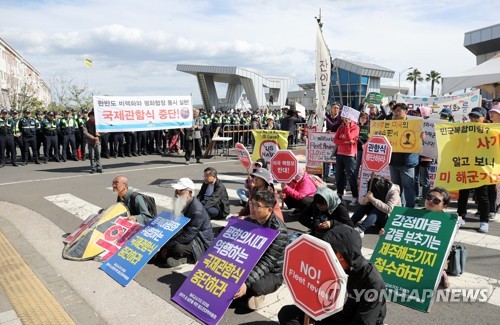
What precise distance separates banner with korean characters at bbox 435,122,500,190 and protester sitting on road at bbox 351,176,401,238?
35.9 inches

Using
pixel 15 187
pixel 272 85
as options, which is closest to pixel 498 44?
pixel 272 85

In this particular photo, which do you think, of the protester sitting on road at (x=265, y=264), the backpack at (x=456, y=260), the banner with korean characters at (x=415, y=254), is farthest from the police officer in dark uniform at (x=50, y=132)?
the backpack at (x=456, y=260)

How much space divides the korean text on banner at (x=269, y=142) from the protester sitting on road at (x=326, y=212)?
16.2ft

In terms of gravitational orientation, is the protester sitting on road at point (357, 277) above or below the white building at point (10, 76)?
below

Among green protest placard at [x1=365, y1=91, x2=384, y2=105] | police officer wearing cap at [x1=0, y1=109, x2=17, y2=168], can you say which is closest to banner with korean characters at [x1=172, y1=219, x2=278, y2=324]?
green protest placard at [x1=365, y1=91, x2=384, y2=105]

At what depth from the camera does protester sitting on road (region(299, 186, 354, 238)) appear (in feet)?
17.1

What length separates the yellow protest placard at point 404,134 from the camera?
23.3ft

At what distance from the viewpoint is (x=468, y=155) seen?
632cm

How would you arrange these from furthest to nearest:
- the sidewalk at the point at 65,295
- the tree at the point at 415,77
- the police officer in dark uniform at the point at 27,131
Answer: the tree at the point at 415,77, the police officer in dark uniform at the point at 27,131, the sidewalk at the point at 65,295

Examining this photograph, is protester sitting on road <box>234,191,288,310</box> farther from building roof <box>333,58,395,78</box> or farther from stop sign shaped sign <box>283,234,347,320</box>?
building roof <box>333,58,395,78</box>

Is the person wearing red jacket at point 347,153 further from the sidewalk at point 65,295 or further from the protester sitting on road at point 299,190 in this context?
the sidewalk at point 65,295

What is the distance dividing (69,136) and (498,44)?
33.0 metres

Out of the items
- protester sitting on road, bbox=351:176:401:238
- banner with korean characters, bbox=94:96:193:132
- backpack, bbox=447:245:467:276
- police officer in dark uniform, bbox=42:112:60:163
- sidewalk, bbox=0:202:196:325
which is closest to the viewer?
sidewalk, bbox=0:202:196:325

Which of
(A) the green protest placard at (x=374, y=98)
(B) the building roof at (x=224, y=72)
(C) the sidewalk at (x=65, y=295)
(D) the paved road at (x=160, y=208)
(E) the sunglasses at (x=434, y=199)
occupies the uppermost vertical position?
(B) the building roof at (x=224, y=72)
